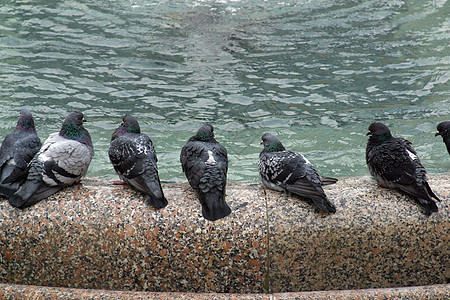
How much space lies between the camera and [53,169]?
4.04 metres

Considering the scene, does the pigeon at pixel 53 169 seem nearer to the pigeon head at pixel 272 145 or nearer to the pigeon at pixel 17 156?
Result: the pigeon at pixel 17 156

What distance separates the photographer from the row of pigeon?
3.87 metres

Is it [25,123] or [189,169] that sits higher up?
[189,169]

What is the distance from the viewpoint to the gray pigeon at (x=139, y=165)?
3.90 metres

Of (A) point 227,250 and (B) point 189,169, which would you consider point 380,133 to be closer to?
(B) point 189,169

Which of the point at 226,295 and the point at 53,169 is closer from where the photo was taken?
the point at 226,295

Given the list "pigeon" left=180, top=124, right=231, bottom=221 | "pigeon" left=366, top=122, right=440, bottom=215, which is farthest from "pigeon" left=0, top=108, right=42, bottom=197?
"pigeon" left=366, top=122, right=440, bottom=215

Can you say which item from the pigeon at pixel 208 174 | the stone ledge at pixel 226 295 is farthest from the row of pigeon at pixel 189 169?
the stone ledge at pixel 226 295

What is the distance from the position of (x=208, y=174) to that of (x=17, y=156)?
1820 millimetres

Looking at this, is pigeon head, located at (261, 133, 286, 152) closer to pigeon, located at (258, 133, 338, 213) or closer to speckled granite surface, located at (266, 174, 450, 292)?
pigeon, located at (258, 133, 338, 213)

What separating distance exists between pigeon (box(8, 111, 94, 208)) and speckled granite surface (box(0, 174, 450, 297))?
19cm

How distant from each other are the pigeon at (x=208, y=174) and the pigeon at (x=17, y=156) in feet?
4.59

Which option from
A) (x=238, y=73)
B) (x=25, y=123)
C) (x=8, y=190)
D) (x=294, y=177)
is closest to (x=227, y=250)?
(x=294, y=177)

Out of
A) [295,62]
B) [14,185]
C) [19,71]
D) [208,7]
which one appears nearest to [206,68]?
[295,62]
